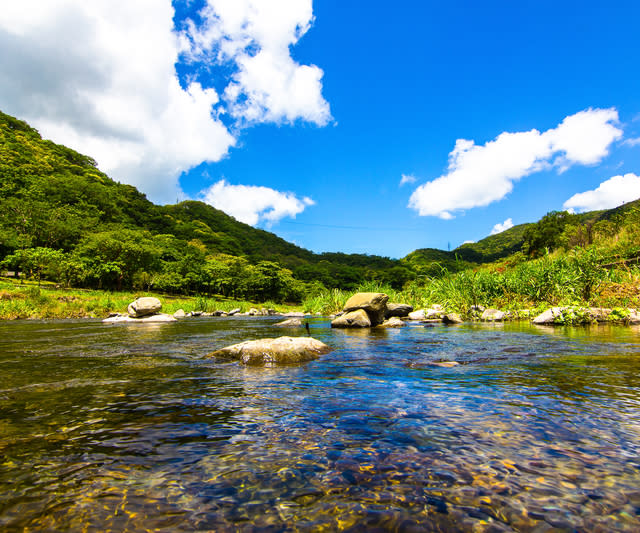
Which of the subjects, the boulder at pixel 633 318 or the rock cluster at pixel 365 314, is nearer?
the boulder at pixel 633 318

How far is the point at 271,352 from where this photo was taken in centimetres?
747

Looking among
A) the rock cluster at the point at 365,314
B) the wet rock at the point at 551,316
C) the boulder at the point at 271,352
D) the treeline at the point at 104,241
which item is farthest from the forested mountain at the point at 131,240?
the boulder at the point at 271,352

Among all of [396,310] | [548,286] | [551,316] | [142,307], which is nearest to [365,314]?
[396,310]

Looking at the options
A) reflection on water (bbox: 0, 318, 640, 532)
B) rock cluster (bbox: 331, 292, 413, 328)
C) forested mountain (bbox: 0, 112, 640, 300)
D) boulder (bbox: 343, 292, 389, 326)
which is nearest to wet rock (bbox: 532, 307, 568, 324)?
forested mountain (bbox: 0, 112, 640, 300)

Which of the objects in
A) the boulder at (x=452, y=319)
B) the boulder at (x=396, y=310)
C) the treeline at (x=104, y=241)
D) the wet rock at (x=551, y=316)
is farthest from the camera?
the treeline at (x=104, y=241)

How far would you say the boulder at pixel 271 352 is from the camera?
24.2 ft

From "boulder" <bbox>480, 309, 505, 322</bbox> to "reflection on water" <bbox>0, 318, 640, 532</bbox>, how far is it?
12190 mm

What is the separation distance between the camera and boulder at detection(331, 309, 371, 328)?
17.4 metres

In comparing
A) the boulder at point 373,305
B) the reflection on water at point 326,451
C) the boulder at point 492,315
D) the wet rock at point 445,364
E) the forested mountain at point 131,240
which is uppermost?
the forested mountain at point 131,240

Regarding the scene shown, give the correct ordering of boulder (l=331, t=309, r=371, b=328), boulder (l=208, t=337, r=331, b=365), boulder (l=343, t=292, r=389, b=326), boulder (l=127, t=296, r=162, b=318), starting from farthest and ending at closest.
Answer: boulder (l=127, t=296, r=162, b=318) → boulder (l=343, t=292, r=389, b=326) → boulder (l=331, t=309, r=371, b=328) → boulder (l=208, t=337, r=331, b=365)

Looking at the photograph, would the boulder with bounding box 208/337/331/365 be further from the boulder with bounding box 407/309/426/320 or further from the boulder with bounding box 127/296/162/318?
the boulder with bounding box 127/296/162/318

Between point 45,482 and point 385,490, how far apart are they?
245 cm

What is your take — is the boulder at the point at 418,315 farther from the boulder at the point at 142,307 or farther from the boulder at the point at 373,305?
the boulder at the point at 142,307

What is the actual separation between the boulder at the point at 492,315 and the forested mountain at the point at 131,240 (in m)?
3.34
